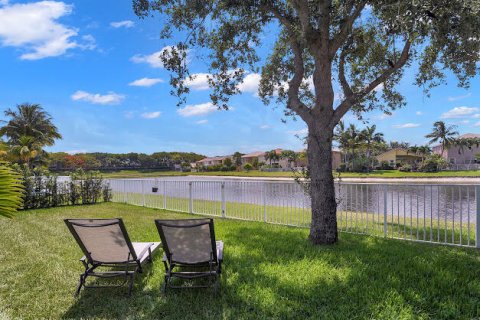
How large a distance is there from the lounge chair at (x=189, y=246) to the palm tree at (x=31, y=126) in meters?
41.4

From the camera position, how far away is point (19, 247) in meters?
6.43

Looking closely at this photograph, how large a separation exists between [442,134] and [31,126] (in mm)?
70554

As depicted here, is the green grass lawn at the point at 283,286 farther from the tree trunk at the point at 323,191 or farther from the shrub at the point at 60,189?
the shrub at the point at 60,189

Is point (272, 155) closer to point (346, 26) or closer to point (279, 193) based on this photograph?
point (279, 193)

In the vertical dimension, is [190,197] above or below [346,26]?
below

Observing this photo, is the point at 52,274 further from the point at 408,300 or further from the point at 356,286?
the point at 408,300

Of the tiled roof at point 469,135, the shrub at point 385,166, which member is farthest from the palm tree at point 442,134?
the shrub at point 385,166

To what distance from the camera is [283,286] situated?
4.04 m

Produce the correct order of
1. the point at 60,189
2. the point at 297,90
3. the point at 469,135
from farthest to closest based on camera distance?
the point at 469,135, the point at 60,189, the point at 297,90

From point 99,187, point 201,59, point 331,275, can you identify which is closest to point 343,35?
point 201,59

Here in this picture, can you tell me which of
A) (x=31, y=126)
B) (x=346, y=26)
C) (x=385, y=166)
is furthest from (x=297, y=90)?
(x=385, y=166)

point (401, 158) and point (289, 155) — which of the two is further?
point (289, 155)

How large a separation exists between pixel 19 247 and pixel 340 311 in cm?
624

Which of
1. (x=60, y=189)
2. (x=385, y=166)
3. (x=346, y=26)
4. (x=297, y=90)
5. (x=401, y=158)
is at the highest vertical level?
(x=346, y=26)
